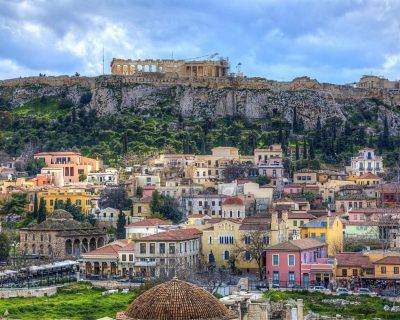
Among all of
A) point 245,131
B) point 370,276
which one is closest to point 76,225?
point 370,276

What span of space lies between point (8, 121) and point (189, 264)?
185 ft

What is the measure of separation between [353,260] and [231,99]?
205ft

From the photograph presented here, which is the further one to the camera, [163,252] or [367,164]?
[367,164]

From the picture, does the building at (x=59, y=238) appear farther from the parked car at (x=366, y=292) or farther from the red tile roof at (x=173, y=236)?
the parked car at (x=366, y=292)

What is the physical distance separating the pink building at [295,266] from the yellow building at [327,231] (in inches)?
225

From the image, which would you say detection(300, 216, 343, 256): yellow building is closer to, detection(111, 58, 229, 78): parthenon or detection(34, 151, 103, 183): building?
detection(34, 151, 103, 183): building

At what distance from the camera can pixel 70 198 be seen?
87.0 m

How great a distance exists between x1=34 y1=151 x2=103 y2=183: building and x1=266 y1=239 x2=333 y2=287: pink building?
3726 cm

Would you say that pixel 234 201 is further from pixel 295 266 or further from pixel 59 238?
A: pixel 295 266

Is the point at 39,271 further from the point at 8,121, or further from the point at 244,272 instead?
the point at 8,121

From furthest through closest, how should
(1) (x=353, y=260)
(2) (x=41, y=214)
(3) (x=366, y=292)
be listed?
(2) (x=41, y=214), (1) (x=353, y=260), (3) (x=366, y=292)

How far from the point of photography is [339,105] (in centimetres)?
12706

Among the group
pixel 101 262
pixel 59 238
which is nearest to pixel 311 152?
pixel 59 238

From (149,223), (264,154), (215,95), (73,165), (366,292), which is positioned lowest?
(366,292)
